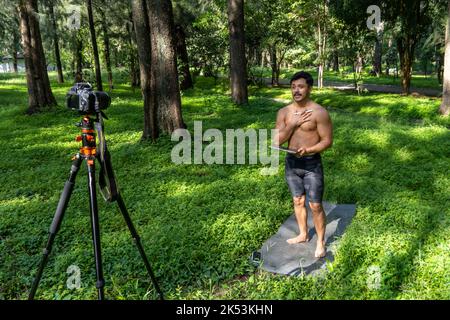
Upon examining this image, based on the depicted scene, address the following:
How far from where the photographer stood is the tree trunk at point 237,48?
55.4 feet

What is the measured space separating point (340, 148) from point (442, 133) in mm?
3330

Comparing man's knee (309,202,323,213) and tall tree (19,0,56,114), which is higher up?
tall tree (19,0,56,114)

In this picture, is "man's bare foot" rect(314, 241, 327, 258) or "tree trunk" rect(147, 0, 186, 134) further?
"tree trunk" rect(147, 0, 186, 134)

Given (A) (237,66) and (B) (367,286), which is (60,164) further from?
(A) (237,66)

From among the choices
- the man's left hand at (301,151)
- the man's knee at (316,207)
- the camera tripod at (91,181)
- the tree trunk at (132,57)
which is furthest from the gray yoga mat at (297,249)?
the tree trunk at (132,57)

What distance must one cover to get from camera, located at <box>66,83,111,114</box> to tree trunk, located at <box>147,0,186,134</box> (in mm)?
6587

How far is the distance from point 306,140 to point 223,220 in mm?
1921

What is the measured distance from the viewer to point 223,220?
18.8ft

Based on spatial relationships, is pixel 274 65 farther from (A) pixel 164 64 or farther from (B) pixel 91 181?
(B) pixel 91 181

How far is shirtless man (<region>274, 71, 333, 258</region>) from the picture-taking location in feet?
14.6
